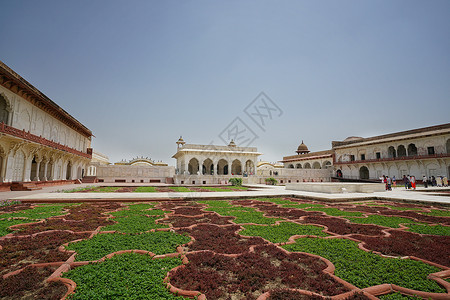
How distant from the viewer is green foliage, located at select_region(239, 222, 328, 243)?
148 inches

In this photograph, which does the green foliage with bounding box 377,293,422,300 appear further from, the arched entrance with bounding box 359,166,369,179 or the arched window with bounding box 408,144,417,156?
the arched entrance with bounding box 359,166,369,179

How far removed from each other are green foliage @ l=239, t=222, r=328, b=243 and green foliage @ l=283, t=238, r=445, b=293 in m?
0.47

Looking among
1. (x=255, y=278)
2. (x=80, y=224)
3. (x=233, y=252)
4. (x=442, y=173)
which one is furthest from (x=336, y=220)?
(x=442, y=173)

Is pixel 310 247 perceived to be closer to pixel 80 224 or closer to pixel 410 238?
pixel 410 238

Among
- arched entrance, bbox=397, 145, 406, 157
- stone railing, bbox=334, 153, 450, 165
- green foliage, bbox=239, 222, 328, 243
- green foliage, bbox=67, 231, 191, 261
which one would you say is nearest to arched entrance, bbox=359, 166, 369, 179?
stone railing, bbox=334, 153, 450, 165

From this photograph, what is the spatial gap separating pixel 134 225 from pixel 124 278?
241 centimetres

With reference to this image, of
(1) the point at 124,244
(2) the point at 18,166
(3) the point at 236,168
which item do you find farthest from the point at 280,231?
(3) the point at 236,168

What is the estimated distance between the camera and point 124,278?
7.36 ft

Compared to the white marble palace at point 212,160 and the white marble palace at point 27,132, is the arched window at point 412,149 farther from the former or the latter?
the white marble palace at point 27,132

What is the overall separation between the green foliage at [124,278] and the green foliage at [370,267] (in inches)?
66.8

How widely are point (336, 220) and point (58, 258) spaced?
A: 16.6 feet

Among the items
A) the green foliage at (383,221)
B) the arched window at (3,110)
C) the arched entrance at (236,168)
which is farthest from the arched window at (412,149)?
the arched window at (3,110)

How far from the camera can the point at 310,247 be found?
3236mm

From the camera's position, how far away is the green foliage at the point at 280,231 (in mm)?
3750
